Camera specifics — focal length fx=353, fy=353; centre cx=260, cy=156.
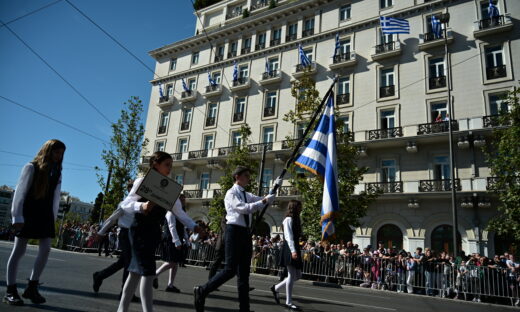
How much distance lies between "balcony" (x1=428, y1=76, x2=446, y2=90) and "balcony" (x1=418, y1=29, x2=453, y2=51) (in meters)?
2.22

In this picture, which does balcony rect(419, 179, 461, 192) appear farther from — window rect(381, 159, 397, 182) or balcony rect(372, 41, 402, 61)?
balcony rect(372, 41, 402, 61)

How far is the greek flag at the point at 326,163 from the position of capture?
6.07 metres

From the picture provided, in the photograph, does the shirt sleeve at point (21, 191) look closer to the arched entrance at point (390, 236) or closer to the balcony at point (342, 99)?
the arched entrance at point (390, 236)

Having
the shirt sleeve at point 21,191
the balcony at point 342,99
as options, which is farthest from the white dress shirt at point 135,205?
the balcony at point 342,99

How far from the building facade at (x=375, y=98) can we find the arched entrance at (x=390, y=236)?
0.20 feet

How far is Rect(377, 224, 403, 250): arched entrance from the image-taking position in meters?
21.4

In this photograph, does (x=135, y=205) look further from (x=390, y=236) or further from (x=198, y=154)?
(x=198, y=154)

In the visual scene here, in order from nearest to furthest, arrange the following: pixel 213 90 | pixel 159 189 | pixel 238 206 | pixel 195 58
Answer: pixel 159 189 → pixel 238 206 → pixel 213 90 → pixel 195 58

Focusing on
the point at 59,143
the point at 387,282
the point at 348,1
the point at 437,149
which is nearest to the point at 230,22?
the point at 348,1

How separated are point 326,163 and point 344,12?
25.9 meters

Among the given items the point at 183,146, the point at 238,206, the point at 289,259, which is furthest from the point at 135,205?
the point at 183,146

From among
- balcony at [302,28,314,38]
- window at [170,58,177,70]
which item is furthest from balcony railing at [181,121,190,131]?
balcony at [302,28,314,38]

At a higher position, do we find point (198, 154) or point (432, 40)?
point (432, 40)

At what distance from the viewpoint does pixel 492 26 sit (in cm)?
2141
